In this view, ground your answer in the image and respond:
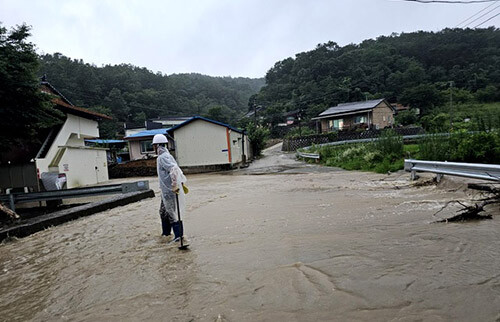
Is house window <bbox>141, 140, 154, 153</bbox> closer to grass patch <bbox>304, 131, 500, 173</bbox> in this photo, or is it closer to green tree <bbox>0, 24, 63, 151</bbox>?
grass patch <bbox>304, 131, 500, 173</bbox>

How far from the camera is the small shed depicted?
39094 mm

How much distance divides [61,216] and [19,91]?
4159mm

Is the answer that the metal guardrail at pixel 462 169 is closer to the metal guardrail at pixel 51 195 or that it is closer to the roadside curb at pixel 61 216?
the roadside curb at pixel 61 216

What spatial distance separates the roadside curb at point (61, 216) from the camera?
5.77 meters

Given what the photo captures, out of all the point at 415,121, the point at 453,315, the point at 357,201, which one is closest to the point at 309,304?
the point at 453,315

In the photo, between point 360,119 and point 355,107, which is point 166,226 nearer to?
point 360,119

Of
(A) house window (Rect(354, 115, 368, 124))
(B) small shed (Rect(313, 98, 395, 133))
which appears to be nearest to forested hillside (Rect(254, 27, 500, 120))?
(B) small shed (Rect(313, 98, 395, 133))

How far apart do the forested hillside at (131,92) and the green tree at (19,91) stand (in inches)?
1279

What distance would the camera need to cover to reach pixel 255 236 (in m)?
4.51

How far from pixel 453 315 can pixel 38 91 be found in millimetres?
10564

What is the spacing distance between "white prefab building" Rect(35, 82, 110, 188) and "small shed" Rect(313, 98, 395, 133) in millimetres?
31246

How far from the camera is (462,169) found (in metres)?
6.41

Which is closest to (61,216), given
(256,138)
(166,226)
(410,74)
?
(166,226)

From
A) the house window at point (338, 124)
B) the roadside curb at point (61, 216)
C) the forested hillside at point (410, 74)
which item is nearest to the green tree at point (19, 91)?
the roadside curb at point (61, 216)
